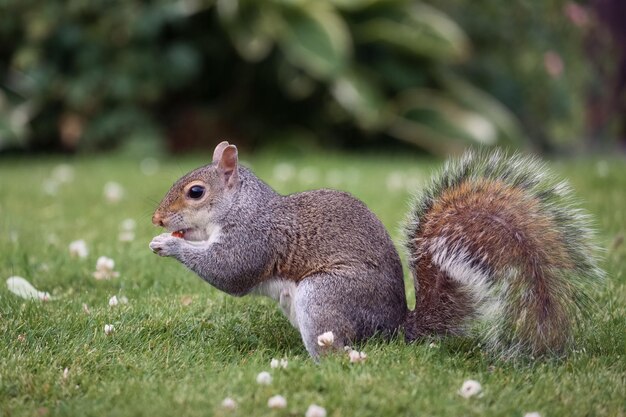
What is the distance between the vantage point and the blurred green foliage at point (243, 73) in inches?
320

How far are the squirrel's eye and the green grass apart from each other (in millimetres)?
456

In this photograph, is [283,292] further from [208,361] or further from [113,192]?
[113,192]

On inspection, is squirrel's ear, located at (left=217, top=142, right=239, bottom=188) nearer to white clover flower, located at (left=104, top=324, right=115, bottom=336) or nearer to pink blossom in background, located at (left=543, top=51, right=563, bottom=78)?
white clover flower, located at (left=104, top=324, right=115, bottom=336)

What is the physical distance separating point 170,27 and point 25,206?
11.9ft

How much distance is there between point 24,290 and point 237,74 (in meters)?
5.84

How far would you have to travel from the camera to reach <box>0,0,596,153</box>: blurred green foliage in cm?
813

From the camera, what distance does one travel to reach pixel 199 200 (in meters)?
3.06

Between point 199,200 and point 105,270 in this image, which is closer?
point 199,200

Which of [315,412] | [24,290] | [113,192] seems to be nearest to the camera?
[315,412]

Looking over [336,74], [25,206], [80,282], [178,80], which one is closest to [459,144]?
[336,74]

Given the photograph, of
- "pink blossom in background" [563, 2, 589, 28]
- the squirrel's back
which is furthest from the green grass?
"pink blossom in background" [563, 2, 589, 28]

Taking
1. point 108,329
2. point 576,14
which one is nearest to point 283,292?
point 108,329

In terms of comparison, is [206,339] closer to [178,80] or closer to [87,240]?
[87,240]

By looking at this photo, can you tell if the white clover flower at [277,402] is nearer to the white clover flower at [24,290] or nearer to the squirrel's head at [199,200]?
the squirrel's head at [199,200]
